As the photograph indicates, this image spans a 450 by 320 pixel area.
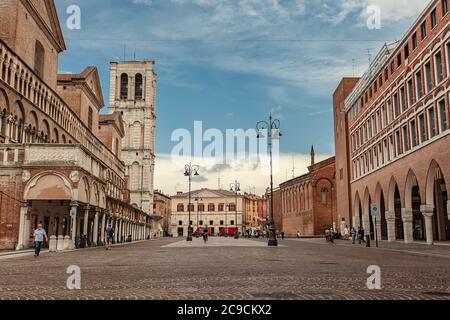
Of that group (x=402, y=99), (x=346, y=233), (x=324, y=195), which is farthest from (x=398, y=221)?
(x=324, y=195)

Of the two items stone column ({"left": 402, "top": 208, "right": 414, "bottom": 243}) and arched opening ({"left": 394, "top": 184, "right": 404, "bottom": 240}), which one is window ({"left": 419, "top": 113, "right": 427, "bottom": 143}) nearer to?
stone column ({"left": 402, "top": 208, "right": 414, "bottom": 243})

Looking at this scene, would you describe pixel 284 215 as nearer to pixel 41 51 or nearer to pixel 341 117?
pixel 341 117

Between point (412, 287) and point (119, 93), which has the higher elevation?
point (119, 93)

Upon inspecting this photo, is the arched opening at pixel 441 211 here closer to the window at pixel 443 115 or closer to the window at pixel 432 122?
the window at pixel 432 122

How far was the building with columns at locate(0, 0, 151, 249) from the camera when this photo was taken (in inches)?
1166

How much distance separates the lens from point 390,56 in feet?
138

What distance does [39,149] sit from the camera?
3034 cm

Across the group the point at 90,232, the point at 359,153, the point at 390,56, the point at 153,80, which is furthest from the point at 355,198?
the point at 153,80

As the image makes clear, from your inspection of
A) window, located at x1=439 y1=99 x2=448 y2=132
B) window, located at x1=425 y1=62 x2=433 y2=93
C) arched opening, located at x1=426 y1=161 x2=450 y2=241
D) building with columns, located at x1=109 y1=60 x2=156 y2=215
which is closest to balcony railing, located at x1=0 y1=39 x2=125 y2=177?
window, located at x1=439 y1=99 x2=448 y2=132

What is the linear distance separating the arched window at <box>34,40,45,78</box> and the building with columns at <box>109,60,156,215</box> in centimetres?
5115

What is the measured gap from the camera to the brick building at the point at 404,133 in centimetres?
3188

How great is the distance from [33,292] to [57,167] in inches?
893

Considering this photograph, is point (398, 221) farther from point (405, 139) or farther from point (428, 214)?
point (428, 214)

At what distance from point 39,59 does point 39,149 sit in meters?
14.3
